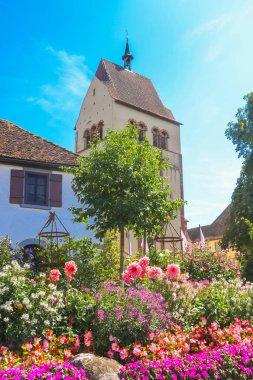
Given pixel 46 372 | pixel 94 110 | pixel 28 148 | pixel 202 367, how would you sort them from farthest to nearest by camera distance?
pixel 94 110 → pixel 28 148 → pixel 202 367 → pixel 46 372

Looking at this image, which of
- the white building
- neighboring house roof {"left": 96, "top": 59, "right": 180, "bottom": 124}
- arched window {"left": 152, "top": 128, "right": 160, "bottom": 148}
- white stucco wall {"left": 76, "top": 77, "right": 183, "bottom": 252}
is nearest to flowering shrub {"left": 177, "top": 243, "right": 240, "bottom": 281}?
the white building

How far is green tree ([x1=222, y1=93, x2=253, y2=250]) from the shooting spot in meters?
23.2

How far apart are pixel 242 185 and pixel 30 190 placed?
12035 mm

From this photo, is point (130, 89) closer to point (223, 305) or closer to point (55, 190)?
point (55, 190)

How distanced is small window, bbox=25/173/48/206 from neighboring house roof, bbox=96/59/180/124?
59.3ft

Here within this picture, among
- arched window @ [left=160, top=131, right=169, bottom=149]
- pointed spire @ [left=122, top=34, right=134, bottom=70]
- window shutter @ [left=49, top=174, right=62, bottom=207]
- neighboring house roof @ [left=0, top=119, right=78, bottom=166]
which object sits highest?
pointed spire @ [left=122, top=34, right=134, bottom=70]

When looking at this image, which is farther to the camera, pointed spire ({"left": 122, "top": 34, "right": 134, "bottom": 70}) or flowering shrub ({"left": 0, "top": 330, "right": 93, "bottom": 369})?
pointed spire ({"left": 122, "top": 34, "right": 134, "bottom": 70})

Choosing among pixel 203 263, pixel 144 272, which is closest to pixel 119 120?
pixel 203 263

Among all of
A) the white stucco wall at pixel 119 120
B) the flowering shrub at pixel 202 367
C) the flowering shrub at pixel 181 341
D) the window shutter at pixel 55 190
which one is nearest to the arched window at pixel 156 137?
the white stucco wall at pixel 119 120

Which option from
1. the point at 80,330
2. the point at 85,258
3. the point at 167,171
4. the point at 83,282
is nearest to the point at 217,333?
the point at 80,330

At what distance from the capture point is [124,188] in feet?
42.5

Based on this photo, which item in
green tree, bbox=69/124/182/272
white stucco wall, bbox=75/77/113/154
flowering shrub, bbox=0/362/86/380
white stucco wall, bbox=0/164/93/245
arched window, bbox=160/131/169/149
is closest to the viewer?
flowering shrub, bbox=0/362/86/380

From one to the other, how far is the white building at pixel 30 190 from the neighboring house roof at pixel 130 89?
57.4ft

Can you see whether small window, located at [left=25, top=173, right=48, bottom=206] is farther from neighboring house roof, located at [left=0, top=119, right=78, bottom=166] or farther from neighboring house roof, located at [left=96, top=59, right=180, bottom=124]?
neighboring house roof, located at [left=96, top=59, right=180, bottom=124]
